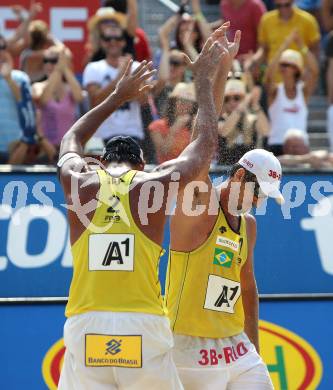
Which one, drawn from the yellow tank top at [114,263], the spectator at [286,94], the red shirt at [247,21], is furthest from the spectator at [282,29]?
the yellow tank top at [114,263]

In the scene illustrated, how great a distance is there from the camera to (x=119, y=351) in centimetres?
516

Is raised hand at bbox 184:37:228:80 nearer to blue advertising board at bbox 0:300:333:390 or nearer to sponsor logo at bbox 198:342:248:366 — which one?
sponsor logo at bbox 198:342:248:366

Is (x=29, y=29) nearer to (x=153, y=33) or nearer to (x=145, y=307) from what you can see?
(x=153, y=33)

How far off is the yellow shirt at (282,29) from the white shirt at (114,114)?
5.56 feet

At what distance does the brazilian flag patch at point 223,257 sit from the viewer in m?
6.05

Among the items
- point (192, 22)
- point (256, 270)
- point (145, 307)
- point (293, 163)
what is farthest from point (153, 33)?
point (145, 307)

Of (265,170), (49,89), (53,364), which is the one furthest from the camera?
(49,89)

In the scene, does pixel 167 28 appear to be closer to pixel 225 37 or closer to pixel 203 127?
pixel 225 37

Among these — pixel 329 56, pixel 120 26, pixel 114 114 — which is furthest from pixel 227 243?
pixel 329 56

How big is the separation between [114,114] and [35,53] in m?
1.39

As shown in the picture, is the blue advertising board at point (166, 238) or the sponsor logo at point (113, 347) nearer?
the sponsor logo at point (113, 347)

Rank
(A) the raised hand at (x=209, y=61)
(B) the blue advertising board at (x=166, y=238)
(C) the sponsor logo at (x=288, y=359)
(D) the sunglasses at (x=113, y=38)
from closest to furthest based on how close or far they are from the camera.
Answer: (A) the raised hand at (x=209, y=61)
(C) the sponsor logo at (x=288, y=359)
(B) the blue advertising board at (x=166, y=238)
(D) the sunglasses at (x=113, y=38)

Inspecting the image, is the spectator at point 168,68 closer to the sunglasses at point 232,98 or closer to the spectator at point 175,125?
the spectator at point 175,125

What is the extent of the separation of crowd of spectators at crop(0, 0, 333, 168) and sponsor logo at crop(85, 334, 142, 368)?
10.5 ft
